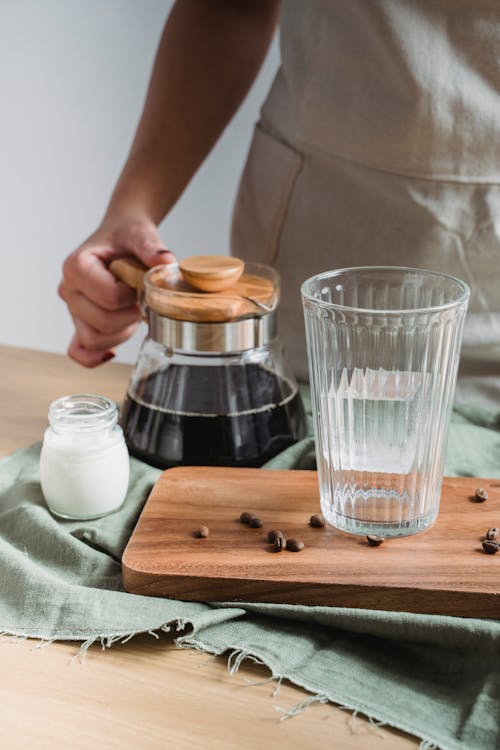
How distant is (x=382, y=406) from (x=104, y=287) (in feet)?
1.37

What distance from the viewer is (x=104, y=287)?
1144 millimetres

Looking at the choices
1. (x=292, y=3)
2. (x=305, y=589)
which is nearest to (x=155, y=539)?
(x=305, y=589)

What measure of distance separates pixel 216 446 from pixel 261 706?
37cm

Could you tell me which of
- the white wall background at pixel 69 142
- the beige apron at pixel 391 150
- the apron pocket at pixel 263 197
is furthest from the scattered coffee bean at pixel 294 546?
the white wall background at pixel 69 142

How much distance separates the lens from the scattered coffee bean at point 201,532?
0.88 m

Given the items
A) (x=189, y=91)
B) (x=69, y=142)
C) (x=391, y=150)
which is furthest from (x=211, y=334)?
(x=69, y=142)

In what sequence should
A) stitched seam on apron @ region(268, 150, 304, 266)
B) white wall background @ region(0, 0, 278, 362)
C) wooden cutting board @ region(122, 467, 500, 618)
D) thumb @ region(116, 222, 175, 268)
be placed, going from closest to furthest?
wooden cutting board @ region(122, 467, 500, 618) < thumb @ region(116, 222, 175, 268) < stitched seam on apron @ region(268, 150, 304, 266) < white wall background @ region(0, 0, 278, 362)

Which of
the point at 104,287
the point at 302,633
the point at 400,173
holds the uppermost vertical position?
the point at 400,173

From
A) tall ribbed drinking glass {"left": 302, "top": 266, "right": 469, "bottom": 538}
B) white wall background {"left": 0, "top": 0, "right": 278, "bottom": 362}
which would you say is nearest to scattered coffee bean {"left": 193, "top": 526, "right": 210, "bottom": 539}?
tall ribbed drinking glass {"left": 302, "top": 266, "right": 469, "bottom": 538}

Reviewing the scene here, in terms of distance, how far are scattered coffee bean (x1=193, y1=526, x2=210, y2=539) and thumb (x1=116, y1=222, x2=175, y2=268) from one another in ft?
1.13

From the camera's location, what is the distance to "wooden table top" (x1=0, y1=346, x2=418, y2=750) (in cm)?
66

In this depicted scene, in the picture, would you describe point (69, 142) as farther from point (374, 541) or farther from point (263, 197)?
point (374, 541)

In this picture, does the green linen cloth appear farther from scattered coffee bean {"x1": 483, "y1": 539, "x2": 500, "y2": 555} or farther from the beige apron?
the beige apron

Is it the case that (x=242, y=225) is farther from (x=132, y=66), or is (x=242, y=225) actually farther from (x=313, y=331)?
(x=132, y=66)
